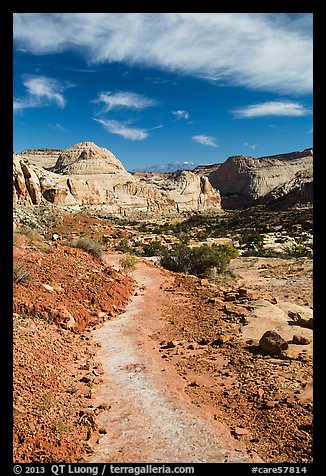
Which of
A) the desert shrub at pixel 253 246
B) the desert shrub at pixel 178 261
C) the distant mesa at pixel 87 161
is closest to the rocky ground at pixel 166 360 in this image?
the desert shrub at pixel 178 261

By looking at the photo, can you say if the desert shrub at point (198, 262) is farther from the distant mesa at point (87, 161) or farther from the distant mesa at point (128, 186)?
the distant mesa at point (87, 161)

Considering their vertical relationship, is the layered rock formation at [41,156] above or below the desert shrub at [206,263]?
above

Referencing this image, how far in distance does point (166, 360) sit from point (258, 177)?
91.5 m

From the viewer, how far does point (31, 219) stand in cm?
2205

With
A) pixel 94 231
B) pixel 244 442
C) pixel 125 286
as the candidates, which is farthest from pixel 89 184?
pixel 244 442

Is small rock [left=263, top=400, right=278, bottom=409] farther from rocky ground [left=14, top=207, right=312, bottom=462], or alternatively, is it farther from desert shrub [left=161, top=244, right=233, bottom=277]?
desert shrub [left=161, top=244, right=233, bottom=277]

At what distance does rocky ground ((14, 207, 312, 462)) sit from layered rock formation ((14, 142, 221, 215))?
23.3 m

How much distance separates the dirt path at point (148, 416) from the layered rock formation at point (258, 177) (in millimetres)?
72320

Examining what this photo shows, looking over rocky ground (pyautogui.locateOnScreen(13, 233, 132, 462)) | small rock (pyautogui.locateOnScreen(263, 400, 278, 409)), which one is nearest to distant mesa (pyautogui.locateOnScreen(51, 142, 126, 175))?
rocky ground (pyautogui.locateOnScreen(13, 233, 132, 462))

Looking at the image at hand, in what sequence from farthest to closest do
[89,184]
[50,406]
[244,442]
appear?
[89,184]
[50,406]
[244,442]

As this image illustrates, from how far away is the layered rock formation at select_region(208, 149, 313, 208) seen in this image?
265ft

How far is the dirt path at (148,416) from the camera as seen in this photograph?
3.24 meters

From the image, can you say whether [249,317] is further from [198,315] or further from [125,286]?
[125,286]
